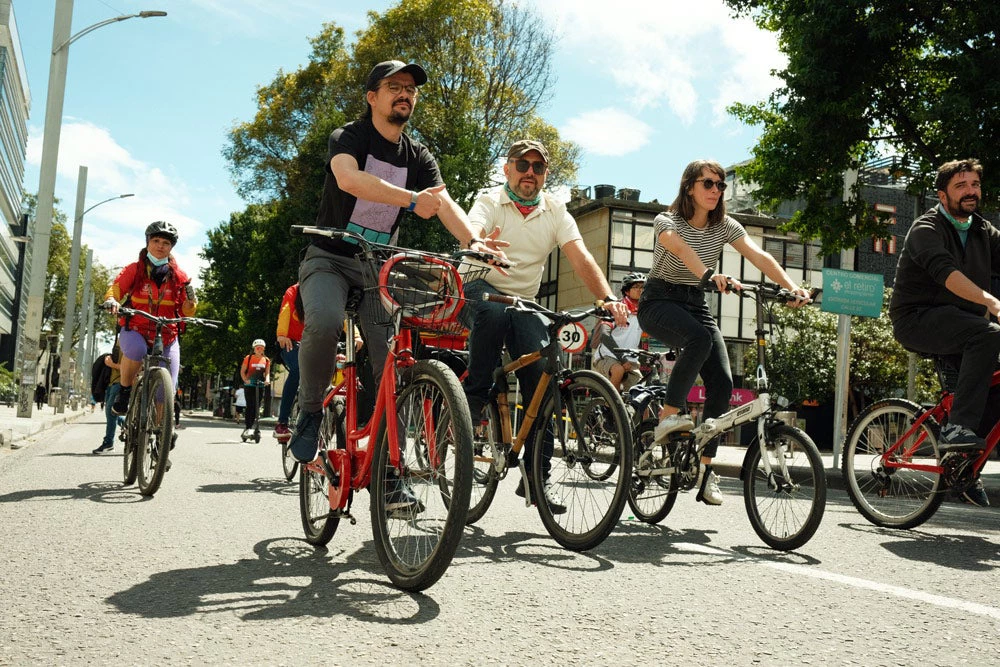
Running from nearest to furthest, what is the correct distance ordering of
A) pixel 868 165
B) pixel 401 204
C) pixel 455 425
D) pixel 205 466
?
1. pixel 455 425
2. pixel 401 204
3. pixel 205 466
4. pixel 868 165

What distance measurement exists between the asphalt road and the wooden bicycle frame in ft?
1.32

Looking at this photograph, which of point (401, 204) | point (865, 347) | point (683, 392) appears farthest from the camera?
point (865, 347)

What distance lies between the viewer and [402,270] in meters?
3.64

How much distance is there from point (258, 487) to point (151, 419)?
3.98ft

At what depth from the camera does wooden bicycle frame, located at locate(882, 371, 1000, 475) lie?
563cm

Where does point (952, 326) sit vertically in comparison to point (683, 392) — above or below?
above

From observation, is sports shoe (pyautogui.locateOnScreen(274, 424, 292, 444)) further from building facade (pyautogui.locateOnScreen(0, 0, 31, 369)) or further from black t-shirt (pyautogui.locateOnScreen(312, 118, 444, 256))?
building facade (pyautogui.locateOnScreen(0, 0, 31, 369))

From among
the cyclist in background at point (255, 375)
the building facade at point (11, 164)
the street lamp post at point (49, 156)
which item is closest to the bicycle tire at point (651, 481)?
the cyclist in background at point (255, 375)

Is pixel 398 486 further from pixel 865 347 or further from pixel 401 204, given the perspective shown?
pixel 865 347

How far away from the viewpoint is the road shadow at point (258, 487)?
697 cm

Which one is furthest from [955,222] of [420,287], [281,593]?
[281,593]

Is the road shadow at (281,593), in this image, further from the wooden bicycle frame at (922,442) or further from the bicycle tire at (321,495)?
the wooden bicycle frame at (922,442)

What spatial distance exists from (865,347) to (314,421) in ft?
126

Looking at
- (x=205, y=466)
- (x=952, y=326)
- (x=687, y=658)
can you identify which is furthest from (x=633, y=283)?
(x=687, y=658)
